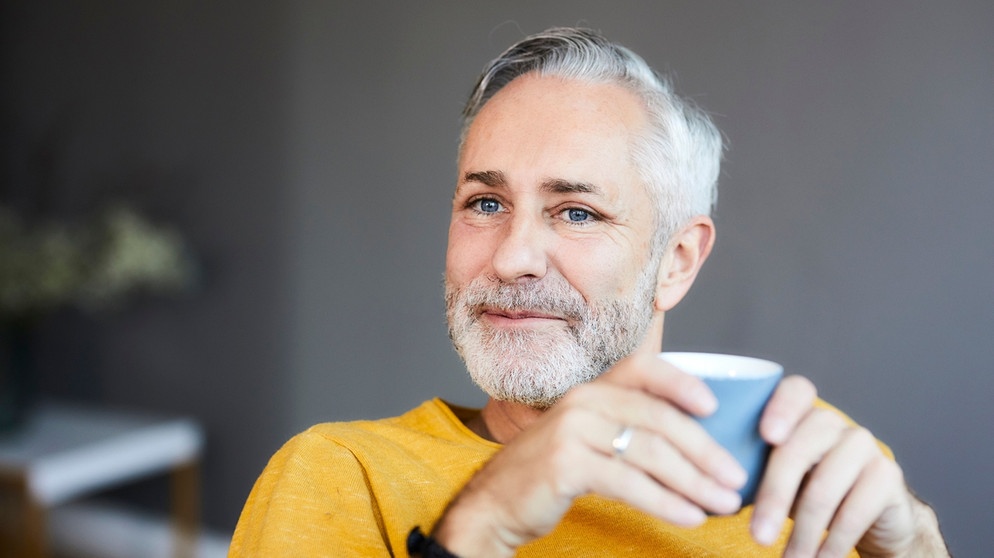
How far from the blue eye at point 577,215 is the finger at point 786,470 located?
1.82ft

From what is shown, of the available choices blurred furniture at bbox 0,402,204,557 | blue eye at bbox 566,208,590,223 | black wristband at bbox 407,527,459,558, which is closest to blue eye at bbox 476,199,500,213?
blue eye at bbox 566,208,590,223

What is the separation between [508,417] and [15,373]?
84.2 inches

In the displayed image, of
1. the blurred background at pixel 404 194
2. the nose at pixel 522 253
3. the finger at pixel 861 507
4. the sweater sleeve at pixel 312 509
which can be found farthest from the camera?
the blurred background at pixel 404 194

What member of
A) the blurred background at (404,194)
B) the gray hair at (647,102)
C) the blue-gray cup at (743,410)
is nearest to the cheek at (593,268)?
the gray hair at (647,102)

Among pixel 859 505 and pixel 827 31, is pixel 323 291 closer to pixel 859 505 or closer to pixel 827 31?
pixel 827 31

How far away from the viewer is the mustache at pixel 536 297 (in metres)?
1.12

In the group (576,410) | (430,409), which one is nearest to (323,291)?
(430,409)

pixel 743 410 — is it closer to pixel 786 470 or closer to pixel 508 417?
pixel 786 470

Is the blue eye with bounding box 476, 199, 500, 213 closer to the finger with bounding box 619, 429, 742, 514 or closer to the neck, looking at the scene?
the neck

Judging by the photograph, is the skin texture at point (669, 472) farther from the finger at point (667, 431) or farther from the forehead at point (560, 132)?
the forehead at point (560, 132)

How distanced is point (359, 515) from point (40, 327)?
306cm

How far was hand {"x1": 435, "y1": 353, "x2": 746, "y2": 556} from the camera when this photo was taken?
0.62 metres

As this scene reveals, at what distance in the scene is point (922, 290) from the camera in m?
1.50

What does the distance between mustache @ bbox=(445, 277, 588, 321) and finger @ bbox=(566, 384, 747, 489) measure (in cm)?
45
